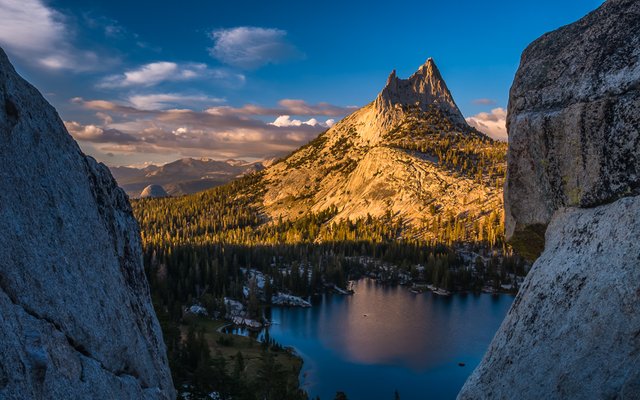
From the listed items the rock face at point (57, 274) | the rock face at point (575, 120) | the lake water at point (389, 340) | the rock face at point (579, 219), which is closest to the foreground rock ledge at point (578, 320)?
the rock face at point (579, 219)

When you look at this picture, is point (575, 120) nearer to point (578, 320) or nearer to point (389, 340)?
point (578, 320)

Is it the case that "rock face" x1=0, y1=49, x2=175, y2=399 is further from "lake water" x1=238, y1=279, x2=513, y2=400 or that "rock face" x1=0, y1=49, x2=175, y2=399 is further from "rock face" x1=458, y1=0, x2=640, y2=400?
"lake water" x1=238, y1=279, x2=513, y2=400

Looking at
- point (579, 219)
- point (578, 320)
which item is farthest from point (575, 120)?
point (578, 320)

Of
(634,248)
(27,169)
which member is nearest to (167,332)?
(27,169)

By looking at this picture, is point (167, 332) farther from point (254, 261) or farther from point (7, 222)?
point (254, 261)

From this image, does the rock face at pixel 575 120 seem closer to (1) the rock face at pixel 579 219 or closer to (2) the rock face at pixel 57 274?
(1) the rock face at pixel 579 219

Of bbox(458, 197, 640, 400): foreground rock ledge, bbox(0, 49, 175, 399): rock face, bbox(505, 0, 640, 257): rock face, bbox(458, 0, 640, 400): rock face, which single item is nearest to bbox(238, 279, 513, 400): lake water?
bbox(0, 49, 175, 399): rock face
